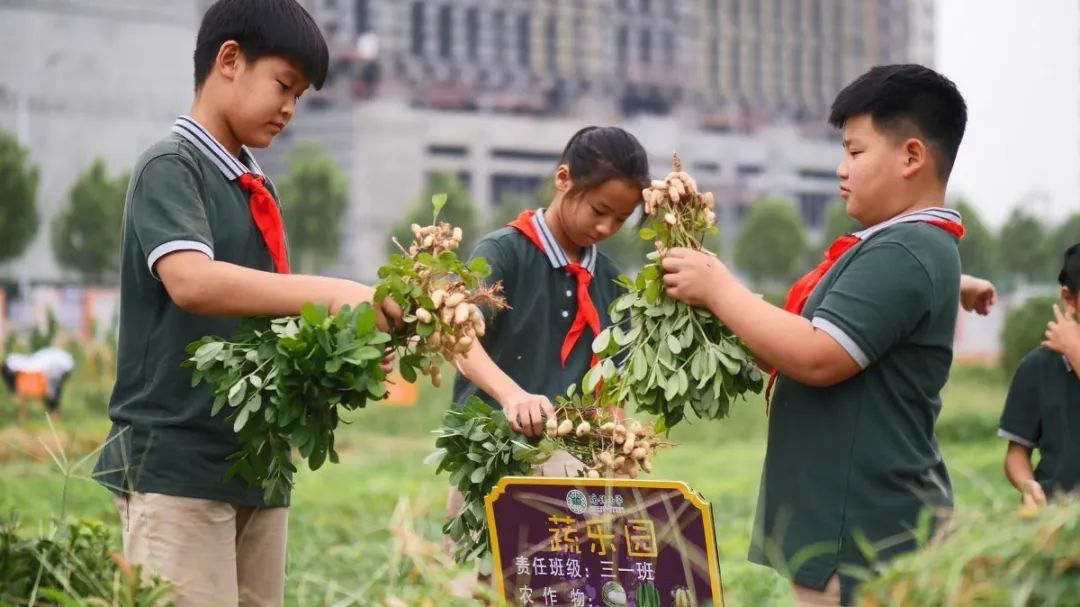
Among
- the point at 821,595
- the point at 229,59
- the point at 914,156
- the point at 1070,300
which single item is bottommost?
the point at 821,595

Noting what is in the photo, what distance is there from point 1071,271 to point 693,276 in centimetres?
157

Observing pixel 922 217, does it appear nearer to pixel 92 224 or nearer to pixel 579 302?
pixel 579 302

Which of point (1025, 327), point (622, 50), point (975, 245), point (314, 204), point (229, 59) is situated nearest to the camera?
point (229, 59)

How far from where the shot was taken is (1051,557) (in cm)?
179

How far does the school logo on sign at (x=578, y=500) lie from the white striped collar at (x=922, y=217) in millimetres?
762

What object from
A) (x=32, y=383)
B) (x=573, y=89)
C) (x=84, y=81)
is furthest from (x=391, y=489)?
(x=573, y=89)

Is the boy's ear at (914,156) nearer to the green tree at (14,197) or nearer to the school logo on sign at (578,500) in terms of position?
the school logo on sign at (578,500)

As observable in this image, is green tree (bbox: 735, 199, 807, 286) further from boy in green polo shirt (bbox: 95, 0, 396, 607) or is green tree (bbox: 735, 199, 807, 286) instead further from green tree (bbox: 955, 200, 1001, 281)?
boy in green polo shirt (bbox: 95, 0, 396, 607)

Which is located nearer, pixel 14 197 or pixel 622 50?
pixel 14 197

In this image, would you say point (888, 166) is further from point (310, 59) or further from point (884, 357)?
point (310, 59)

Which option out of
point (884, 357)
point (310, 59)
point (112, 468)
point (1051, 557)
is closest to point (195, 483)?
point (112, 468)

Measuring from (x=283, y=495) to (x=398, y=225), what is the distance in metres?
37.3

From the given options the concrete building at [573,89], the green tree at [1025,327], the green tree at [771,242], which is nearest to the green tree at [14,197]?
the concrete building at [573,89]

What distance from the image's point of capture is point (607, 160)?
345 centimetres
